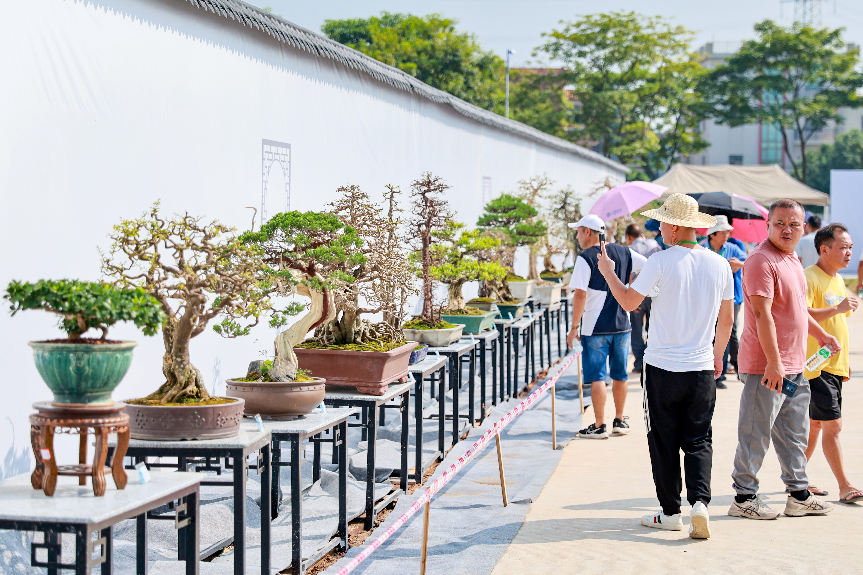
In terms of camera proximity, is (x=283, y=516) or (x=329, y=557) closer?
(x=329, y=557)

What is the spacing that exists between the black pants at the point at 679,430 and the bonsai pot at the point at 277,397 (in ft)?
5.09

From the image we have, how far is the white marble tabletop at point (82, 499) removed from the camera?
2221mm

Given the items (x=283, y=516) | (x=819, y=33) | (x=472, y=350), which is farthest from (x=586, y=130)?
(x=283, y=516)

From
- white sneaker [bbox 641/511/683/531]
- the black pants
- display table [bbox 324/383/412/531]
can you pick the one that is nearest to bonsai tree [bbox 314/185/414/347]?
display table [bbox 324/383/412/531]

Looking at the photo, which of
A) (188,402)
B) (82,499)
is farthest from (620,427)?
(82,499)

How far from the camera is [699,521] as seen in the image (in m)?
4.06

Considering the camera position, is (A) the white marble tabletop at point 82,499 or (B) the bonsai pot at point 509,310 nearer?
(A) the white marble tabletop at point 82,499

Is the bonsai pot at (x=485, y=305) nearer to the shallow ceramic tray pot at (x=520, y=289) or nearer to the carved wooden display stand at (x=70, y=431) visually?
the shallow ceramic tray pot at (x=520, y=289)

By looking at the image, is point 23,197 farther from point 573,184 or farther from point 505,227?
point 573,184

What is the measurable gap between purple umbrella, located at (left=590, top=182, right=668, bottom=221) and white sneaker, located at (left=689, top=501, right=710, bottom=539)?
22.2ft

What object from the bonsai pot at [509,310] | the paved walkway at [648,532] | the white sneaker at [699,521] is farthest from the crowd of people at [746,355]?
the bonsai pot at [509,310]

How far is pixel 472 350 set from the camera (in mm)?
6430

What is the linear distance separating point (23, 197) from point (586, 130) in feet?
108

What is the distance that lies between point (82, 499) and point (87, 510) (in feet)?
0.43
